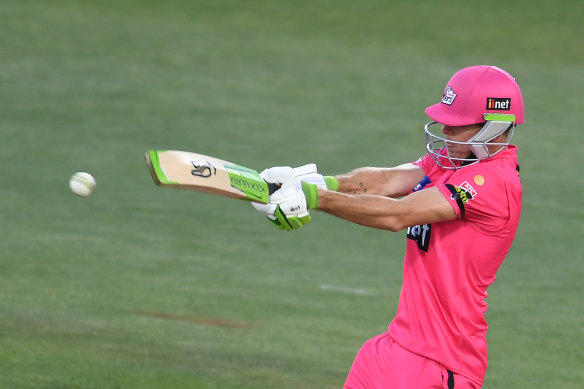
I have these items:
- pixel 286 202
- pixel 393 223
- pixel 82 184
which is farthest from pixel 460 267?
pixel 82 184

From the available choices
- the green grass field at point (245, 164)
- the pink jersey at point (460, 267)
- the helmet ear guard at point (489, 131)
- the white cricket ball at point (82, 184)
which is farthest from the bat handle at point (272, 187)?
the green grass field at point (245, 164)

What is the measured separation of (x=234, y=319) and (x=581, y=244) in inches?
238

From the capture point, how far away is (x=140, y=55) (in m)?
23.3

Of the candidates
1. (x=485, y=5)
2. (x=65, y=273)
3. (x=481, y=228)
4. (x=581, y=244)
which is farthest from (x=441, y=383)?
(x=485, y=5)

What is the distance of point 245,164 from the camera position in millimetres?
17344

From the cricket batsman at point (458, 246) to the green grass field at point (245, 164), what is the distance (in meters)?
3.43

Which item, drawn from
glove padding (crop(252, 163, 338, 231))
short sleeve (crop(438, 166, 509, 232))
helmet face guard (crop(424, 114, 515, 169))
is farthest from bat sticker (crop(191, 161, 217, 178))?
helmet face guard (crop(424, 114, 515, 169))

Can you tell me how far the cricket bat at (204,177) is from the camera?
5.06 m

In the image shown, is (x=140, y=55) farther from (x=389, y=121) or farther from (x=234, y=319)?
(x=234, y=319)

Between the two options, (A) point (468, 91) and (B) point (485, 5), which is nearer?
(A) point (468, 91)

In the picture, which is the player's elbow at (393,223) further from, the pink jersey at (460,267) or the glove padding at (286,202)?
the glove padding at (286,202)

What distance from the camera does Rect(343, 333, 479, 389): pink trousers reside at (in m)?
5.88

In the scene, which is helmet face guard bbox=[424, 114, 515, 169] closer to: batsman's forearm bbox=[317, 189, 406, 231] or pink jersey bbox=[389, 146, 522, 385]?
pink jersey bbox=[389, 146, 522, 385]

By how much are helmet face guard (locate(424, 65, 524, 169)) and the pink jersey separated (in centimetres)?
11
